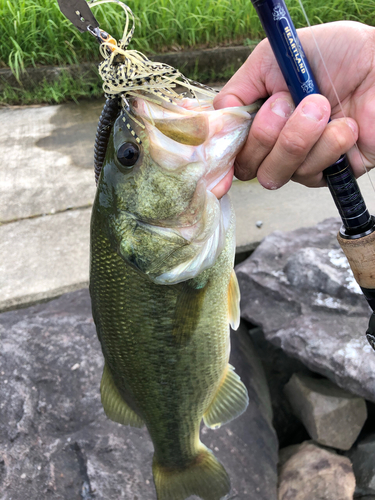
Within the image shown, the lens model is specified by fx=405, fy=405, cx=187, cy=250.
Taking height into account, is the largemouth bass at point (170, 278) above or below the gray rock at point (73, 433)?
above

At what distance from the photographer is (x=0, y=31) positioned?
5102mm

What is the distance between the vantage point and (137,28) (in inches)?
207

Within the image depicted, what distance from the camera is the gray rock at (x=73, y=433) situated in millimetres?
1679

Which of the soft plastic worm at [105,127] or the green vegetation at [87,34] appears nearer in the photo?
the soft plastic worm at [105,127]

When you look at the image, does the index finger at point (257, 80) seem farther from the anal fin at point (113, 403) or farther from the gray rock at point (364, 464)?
the gray rock at point (364, 464)

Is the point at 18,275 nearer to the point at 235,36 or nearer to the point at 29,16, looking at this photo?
the point at 29,16

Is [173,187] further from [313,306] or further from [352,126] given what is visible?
[313,306]

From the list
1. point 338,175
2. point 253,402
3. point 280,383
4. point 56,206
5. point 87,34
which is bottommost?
point 280,383

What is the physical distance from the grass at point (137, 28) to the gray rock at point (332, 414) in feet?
14.5

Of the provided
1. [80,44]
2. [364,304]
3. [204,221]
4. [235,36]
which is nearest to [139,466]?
[204,221]

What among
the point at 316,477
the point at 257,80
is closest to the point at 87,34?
the point at 257,80

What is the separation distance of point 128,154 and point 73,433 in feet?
4.60

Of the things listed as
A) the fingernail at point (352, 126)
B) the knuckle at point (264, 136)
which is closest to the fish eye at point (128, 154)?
the knuckle at point (264, 136)

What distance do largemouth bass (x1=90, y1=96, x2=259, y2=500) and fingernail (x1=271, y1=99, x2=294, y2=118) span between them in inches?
2.6
